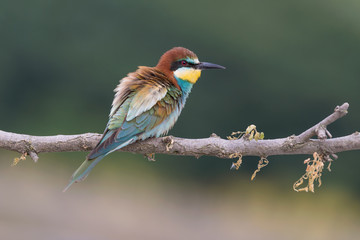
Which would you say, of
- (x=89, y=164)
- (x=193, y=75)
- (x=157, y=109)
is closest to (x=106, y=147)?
(x=89, y=164)

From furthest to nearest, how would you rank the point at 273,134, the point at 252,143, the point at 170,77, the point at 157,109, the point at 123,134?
the point at 273,134 < the point at 170,77 < the point at 157,109 < the point at 123,134 < the point at 252,143

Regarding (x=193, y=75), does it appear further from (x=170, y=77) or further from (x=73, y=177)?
(x=73, y=177)

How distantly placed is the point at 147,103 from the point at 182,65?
37 cm

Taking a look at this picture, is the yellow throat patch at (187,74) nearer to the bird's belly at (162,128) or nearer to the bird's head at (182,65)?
the bird's head at (182,65)

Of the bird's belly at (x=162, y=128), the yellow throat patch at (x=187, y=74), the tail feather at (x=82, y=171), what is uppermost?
the yellow throat patch at (x=187, y=74)

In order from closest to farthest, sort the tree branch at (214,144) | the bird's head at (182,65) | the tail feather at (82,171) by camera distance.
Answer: the tree branch at (214,144) → the tail feather at (82,171) → the bird's head at (182,65)

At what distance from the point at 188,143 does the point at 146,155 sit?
0.77 feet

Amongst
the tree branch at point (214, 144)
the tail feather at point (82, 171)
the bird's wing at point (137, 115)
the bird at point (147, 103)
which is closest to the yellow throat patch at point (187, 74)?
the bird at point (147, 103)

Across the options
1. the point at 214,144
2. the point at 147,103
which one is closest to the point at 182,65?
the point at 147,103

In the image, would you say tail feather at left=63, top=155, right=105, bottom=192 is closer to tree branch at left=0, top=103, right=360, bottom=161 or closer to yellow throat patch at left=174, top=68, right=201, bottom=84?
tree branch at left=0, top=103, right=360, bottom=161

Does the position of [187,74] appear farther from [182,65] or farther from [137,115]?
[137,115]

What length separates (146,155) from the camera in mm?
1809

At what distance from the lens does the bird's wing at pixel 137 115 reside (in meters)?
1.72

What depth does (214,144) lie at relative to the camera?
5.26 ft
